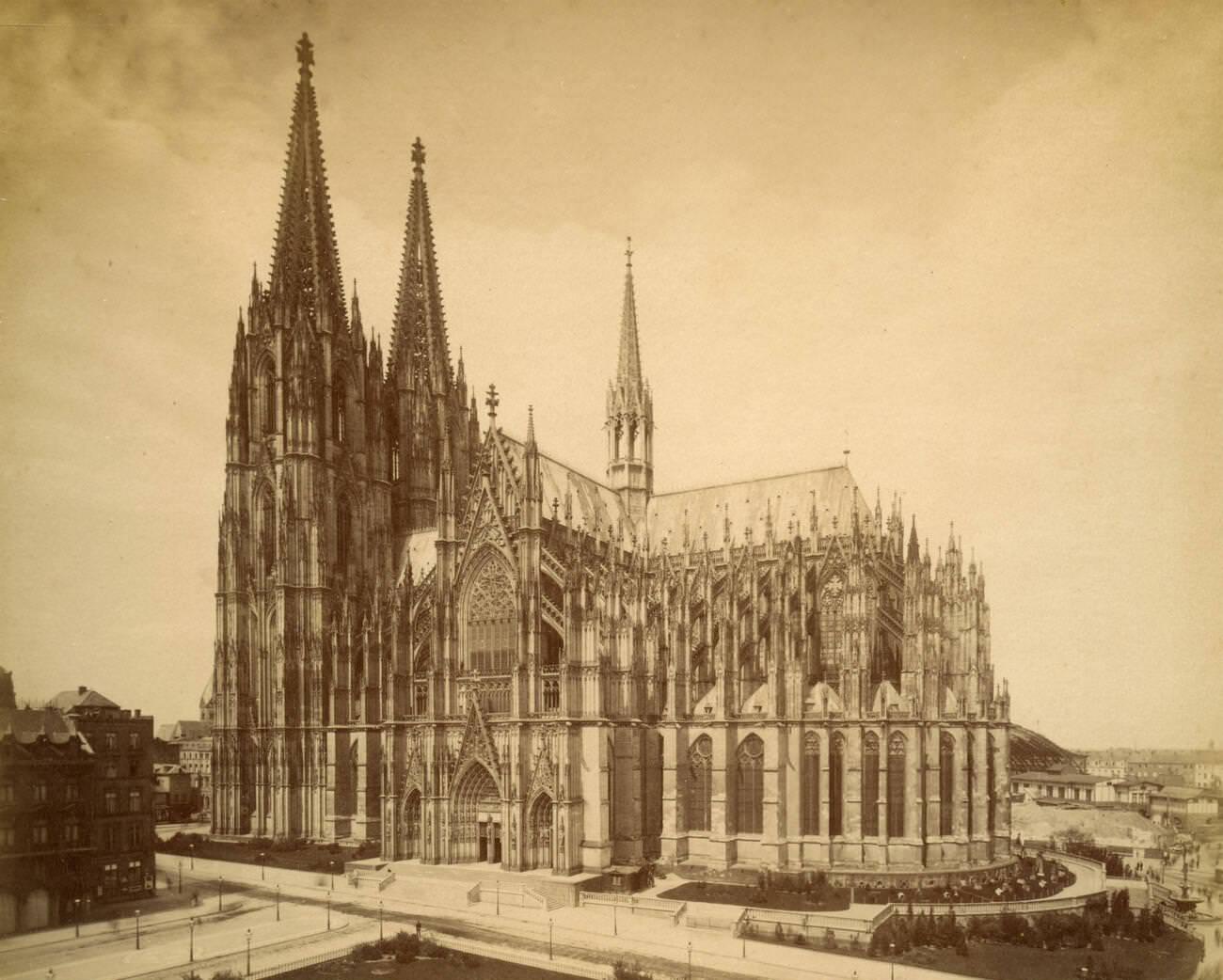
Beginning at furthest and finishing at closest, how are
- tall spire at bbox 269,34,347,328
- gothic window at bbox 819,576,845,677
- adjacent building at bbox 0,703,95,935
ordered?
tall spire at bbox 269,34,347,328 < gothic window at bbox 819,576,845,677 < adjacent building at bbox 0,703,95,935

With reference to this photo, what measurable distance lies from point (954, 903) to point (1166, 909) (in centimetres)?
677

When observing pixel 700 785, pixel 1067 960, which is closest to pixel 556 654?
pixel 700 785

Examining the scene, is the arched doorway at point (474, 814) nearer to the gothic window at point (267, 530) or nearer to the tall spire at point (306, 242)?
the gothic window at point (267, 530)

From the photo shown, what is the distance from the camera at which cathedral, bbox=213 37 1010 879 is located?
1686 inches

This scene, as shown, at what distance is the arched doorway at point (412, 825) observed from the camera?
4631 cm

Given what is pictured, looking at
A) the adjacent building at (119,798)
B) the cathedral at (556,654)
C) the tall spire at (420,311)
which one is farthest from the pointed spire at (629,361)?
the adjacent building at (119,798)

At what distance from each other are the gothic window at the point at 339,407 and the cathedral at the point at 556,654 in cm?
28

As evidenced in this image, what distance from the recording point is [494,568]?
47.6m

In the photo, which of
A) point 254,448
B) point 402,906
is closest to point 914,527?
point 402,906

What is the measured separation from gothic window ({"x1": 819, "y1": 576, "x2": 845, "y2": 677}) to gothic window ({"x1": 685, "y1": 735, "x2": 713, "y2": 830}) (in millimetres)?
8138

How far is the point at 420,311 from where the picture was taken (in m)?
67.4

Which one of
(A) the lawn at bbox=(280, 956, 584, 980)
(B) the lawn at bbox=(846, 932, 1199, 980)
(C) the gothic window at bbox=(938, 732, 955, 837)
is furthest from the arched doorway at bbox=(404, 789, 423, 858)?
(B) the lawn at bbox=(846, 932, 1199, 980)

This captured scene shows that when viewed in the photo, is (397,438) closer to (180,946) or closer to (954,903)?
(180,946)

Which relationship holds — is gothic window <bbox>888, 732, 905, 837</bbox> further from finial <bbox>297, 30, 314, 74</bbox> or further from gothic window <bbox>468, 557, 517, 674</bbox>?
finial <bbox>297, 30, 314, 74</bbox>
